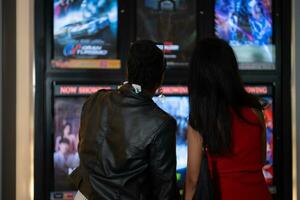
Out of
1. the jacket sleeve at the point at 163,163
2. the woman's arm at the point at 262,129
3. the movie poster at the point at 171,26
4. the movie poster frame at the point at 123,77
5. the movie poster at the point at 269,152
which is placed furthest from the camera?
the movie poster at the point at 269,152

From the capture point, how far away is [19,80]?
3.04 meters

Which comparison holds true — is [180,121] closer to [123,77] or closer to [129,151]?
[123,77]

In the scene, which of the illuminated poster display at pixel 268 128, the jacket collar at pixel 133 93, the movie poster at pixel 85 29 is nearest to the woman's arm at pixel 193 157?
the jacket collar at pixel 133 93

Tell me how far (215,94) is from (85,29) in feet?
4.92

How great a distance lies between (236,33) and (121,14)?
840 millimetres

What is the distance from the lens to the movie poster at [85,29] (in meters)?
3.09

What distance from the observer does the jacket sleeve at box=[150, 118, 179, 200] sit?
182cm

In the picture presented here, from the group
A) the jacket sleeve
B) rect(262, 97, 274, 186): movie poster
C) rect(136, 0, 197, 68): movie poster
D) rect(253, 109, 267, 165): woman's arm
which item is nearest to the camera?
the jacket sleeve

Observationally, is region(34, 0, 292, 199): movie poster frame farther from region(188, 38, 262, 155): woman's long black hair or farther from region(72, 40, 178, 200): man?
region(188, 38, 262, 155): woman's long black hair

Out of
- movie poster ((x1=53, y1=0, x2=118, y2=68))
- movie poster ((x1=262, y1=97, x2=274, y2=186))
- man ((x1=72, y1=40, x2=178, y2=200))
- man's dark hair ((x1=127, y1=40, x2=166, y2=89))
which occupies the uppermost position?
movie poster ((x1=53, y1=0, x2=118, y2=68))

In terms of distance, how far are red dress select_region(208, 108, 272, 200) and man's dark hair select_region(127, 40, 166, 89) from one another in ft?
1.23

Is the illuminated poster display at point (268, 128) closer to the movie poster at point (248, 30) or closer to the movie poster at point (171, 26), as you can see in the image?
the movie poster at point (248, 30)

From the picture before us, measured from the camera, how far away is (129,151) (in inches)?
72.6

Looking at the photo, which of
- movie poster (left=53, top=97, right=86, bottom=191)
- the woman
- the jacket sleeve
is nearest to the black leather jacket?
the jacket sleeve
